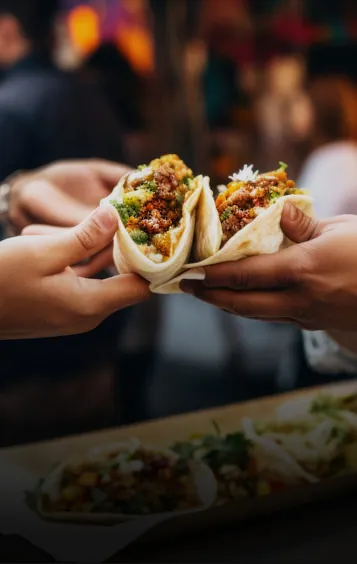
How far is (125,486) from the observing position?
1044 millimetres

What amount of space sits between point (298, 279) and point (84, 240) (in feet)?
1.01

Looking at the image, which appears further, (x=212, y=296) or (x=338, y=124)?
(x=338, y=124)

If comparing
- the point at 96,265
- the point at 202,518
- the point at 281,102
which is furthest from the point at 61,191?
the point at 281,102

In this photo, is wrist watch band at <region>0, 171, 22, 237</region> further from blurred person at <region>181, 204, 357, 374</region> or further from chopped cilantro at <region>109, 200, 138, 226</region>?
blurred person at <region>181, 204, 357, 374</region>

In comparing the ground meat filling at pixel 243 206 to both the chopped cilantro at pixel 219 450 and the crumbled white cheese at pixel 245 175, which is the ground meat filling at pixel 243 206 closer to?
the crumbled white cheese at pixel 245 175

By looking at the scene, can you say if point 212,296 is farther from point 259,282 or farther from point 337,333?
point 337,333

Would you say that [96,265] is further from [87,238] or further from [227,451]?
[227,451]

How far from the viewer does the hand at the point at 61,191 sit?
3.75ft

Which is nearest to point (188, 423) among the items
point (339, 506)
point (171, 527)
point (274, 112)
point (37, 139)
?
point (171, 527)

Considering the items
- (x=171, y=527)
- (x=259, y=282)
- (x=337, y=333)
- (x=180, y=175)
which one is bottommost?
(x=171, y=527)

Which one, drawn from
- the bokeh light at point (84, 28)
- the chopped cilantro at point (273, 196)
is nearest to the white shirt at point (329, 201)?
the chopped cilantro at point (273, 196)

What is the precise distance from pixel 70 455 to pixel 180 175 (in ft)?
1.50

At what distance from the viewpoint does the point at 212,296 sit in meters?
1.02

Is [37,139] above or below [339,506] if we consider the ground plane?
above
